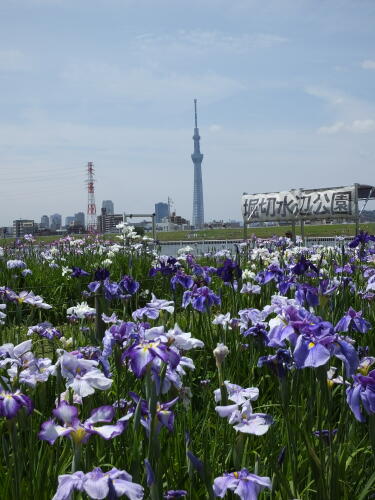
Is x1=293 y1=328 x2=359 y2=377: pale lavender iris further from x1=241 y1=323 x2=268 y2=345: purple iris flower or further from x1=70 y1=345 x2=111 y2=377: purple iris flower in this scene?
x1=241 y1=323 x2=268 y2=345: purple iris flower

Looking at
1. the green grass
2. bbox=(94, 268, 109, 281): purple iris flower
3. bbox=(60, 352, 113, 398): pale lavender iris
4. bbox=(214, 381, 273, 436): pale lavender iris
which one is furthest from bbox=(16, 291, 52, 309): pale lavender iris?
the green grass

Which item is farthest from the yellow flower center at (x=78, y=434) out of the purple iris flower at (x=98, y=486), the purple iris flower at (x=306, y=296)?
the purple iris flower at (x=306, y=296)

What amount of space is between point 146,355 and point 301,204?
12.3 meters

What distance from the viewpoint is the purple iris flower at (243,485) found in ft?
4.30

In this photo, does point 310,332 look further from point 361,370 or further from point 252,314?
point 252,314

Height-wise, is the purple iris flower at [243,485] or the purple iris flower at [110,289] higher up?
the purple iris flower at [110,289]

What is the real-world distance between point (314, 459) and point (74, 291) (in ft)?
23.5

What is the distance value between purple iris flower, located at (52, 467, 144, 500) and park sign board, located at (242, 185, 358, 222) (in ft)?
38.5

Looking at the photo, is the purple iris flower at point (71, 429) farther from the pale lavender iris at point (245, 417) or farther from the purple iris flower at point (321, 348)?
the purple iris flower at point (321, 348)

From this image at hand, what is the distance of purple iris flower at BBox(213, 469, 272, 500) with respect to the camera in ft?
4.30

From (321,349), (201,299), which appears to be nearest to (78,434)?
(321,349)

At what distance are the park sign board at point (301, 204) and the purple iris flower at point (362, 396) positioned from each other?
11.1 m

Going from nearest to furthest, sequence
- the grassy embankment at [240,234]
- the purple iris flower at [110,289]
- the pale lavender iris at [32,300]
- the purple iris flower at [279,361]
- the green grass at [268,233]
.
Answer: the purple iris flower at [279,361]
the pale lavender iris at [32,300]
the purple iris flower at [110,289]
the grassy embankment at [240,234]
the green grass at [268,233]

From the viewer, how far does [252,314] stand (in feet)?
8.68
